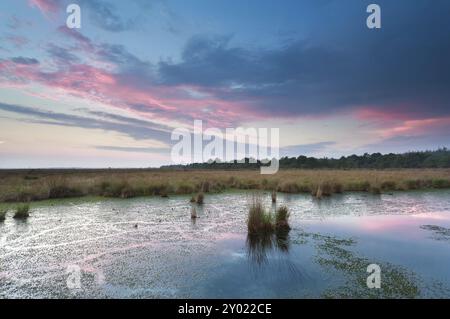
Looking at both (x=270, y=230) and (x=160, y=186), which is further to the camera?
(x=160, y=186)

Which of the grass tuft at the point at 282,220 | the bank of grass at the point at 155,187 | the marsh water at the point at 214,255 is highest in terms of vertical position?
the bank of grass at the point at 155,187

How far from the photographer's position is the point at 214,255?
6391 mm

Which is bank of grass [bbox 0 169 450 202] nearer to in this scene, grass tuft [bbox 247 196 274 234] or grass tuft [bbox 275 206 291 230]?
grass tuft [bbox 275 206 291 230]

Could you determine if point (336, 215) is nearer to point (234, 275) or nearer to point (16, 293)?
point (234, 275)

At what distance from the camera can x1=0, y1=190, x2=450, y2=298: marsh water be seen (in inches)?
186

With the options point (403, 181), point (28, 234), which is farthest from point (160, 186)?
point (403, 181)

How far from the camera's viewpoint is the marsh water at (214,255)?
15.5 ft

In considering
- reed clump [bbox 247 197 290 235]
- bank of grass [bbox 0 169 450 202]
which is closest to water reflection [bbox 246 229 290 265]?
reed clump [bbox 247 197 290 235]

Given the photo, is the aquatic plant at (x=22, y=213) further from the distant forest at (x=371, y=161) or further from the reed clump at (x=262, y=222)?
the distant forest at (x=371, y=161)

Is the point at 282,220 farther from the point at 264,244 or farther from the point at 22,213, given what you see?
the point at 22,213

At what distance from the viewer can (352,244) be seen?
7297 millimetres

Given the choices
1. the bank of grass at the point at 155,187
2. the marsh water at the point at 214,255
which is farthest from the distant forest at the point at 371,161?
the marsh water at the point at 214,255
